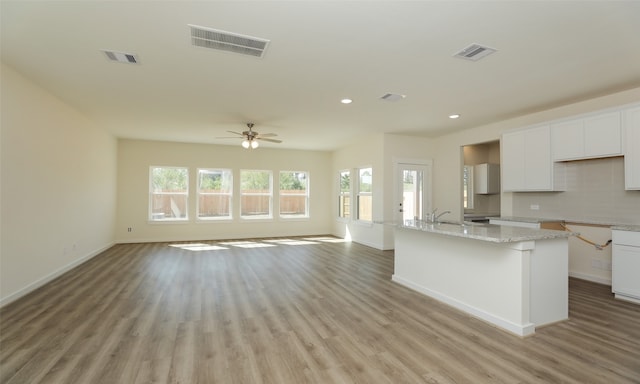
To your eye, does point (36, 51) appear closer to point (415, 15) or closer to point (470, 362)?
point (415, 15)

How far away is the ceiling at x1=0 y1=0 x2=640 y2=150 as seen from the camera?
2402 mm

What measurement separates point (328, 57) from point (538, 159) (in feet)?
13.2

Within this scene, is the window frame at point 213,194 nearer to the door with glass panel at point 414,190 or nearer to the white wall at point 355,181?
the white wall at point 355,181

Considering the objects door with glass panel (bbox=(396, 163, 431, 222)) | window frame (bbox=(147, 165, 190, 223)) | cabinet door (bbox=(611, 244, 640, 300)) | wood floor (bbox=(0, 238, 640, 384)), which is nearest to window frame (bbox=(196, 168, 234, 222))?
window frame (bbox=(147, 165, 190, 223))

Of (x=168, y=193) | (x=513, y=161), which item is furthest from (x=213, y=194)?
(x=513, y=161)

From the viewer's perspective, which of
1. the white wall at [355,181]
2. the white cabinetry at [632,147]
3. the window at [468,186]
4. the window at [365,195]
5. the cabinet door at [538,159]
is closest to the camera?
the white cabinetry at [632,147]

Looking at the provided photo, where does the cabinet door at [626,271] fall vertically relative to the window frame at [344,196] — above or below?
below

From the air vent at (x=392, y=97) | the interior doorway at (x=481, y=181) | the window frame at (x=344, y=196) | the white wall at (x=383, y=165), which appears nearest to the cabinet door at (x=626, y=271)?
the interior doorway at (x=481, y=181)

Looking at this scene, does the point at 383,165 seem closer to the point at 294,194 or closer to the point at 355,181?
the point at 355,181

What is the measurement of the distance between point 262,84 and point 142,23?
1.56 m

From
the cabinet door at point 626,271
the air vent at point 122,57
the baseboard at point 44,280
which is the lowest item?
the baseboard at point 44,280

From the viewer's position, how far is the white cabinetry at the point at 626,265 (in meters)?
3.55

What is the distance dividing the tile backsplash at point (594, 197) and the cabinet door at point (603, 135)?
0.44 m

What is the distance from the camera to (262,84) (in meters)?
3.93
